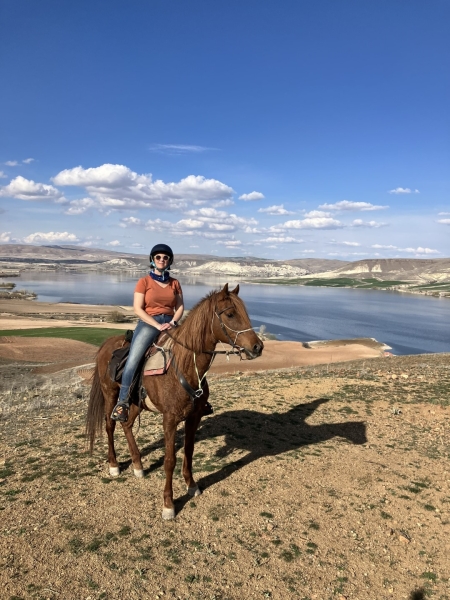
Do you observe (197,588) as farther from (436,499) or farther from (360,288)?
(360,288)

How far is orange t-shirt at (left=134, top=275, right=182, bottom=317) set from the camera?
18.1 ft

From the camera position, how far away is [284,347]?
34.8m

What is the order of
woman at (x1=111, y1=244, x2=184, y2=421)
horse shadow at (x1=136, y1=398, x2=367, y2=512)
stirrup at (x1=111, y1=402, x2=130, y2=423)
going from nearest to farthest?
1. woman at (x1=111, y1=244, x2=184, y2=421)
2. stirrup at (x1=111, y1=402, x2=130, y2=423)
3. horse shadow at (x1=136, y1=398, x2=367, y2=512)

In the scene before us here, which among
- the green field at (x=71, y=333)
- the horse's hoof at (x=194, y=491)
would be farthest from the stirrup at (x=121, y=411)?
the green field at (x=71, y=333)

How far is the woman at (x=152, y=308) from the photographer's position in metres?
5.51

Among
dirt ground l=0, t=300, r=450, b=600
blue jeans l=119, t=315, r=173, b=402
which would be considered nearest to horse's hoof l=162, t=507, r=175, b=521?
dirt ground l=0, t=300, r=450, b=600

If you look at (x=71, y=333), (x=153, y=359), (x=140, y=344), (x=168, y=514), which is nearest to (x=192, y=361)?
(x=153, y=359)

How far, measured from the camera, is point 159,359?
5438 mm

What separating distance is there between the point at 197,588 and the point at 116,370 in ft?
Result: 10.6

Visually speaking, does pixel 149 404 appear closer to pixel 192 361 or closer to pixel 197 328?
pixel 192 361

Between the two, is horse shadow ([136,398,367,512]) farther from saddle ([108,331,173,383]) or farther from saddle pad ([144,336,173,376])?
saddle pad ([144,336,173,376])

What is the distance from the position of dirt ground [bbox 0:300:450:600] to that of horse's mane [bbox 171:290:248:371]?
2.26m

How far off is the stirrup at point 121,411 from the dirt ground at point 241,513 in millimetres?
1054

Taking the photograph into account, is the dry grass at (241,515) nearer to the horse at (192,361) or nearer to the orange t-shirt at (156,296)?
the horse at (192,361)
